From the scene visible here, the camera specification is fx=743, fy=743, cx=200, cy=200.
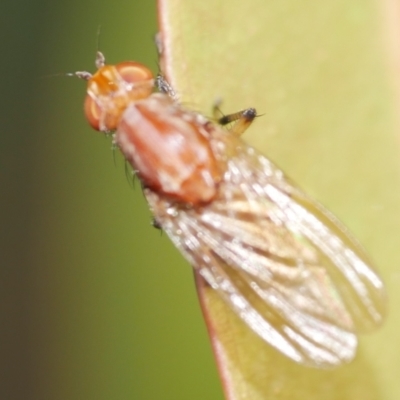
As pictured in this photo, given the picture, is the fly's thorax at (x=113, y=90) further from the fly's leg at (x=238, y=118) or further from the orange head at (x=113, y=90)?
the fly's leg at (x=238, y=118)

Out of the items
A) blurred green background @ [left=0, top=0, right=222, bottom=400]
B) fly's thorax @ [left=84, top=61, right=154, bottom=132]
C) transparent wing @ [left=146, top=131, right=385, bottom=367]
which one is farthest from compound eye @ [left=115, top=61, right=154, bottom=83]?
transparent wing @ [left=146, top=131, right=385, bottom=367]

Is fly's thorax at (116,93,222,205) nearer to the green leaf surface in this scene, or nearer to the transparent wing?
the transparent wing

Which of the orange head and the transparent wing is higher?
the orange head

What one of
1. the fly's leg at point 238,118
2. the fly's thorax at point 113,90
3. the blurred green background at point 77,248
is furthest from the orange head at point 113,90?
the fly's leg at point 238,118

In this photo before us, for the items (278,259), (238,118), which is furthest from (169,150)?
(278,259)

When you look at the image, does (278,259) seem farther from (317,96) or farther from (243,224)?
(317,96)

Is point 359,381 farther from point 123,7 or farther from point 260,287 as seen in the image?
point 123,7
